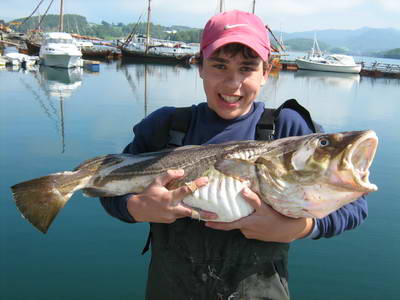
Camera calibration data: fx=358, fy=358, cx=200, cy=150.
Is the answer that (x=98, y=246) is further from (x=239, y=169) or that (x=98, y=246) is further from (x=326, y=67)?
(x=326, y=67)

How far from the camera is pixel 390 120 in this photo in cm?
2277

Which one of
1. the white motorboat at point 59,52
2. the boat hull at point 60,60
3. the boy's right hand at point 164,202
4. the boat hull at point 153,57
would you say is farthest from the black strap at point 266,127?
the boat hull at point 153,57

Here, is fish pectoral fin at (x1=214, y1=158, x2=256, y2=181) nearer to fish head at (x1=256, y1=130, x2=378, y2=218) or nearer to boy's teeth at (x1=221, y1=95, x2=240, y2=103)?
fish head at (x1=256, y1=130, x2=378, y2=218)

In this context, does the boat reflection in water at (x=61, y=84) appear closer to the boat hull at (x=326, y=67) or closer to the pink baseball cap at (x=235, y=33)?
the pink baseball cap at (x=235, y=33)

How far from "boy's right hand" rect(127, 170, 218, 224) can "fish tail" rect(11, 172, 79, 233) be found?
65 cm

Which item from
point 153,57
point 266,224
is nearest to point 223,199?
point 266,224

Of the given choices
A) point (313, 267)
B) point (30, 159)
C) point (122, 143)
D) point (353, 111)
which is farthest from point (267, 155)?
point (353, 111)

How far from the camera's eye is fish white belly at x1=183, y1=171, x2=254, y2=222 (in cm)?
236

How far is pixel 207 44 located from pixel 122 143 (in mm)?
12058

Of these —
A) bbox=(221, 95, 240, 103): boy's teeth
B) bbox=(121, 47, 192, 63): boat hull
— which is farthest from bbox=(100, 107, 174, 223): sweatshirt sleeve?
bbox=(121, 47, 192, 63): boat hull

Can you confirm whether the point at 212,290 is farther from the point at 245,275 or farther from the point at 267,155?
Answer: the point at 267,155

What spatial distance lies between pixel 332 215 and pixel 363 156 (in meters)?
0.60

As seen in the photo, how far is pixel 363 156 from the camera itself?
2.13 meters

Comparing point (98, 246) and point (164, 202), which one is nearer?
point (164, 202)
